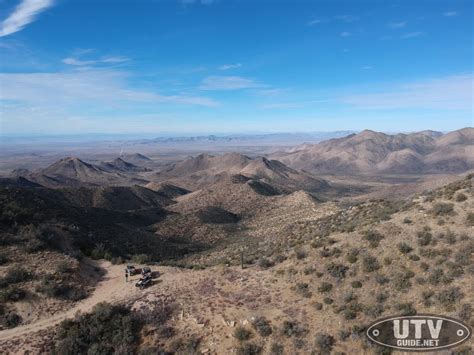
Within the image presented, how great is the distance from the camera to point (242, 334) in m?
16.8

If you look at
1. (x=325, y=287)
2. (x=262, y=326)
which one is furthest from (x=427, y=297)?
(x=262, y=326)

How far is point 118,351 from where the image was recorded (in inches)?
642

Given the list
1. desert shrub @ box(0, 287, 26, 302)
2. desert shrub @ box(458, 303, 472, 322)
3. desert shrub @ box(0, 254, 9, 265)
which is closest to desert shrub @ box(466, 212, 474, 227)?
desert shrub @ box(458, 303, 472, 322)

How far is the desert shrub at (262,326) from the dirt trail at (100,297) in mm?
8552

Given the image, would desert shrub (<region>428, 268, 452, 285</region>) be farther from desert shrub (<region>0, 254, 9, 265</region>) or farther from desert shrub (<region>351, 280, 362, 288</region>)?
desert shrub (<region>0, 254, 9, 265</region>)

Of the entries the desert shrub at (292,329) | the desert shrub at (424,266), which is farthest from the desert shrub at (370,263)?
the desert shrub at (292,329)

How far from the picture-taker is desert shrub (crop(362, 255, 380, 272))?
65.2ft

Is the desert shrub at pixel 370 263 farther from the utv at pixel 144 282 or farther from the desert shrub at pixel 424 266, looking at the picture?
the utv at pixel 144 282

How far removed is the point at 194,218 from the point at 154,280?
126 feet

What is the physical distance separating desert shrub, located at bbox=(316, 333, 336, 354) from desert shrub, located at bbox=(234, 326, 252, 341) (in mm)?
3484

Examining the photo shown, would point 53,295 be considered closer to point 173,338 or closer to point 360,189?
point 173,338

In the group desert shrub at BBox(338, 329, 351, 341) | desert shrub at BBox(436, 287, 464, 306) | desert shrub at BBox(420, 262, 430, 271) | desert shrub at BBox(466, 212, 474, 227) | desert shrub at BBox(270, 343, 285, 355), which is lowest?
desert shrub at BBox(270, 343, 285, 355)

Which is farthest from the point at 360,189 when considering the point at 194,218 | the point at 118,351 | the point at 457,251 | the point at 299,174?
the point at 118,351

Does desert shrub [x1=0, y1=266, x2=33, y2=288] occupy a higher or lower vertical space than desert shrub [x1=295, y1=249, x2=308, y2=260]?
lower
